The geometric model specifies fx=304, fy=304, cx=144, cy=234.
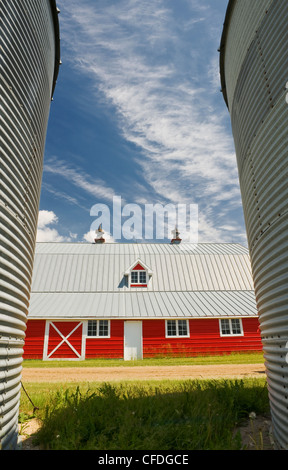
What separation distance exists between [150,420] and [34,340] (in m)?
16.1

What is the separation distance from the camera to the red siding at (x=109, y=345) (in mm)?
18328

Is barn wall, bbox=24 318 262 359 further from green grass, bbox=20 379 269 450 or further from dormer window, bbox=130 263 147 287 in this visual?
green grass, bbox=20 379 269 450

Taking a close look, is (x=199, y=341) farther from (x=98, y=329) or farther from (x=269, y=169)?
(x=269, y=169)

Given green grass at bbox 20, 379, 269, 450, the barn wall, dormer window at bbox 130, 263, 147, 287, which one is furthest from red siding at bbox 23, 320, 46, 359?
green grass at bbox 20, 379, 269, 450

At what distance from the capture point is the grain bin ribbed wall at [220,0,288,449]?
346 centimetres

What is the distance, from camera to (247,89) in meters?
4.82

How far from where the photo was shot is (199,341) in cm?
1903

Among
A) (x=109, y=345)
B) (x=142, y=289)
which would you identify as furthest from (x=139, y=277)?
(x=109, y=345)

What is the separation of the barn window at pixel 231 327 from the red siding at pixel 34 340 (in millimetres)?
11240

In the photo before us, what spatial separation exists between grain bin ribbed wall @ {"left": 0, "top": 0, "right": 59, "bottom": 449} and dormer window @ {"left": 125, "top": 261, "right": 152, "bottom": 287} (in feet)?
60.4

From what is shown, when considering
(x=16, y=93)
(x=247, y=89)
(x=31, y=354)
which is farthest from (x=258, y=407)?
(x=31, y=354)

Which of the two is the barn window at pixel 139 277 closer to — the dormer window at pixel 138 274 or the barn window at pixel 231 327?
the dormer window at pixel 138 274

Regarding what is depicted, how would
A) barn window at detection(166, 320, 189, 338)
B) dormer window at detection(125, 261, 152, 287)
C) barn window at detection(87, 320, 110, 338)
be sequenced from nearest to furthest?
barn window at detection(87, 320, 110, 338)
barn window at detection(166, 320, 189, 338)
dormer window at detection(125, 261, 152, 287)

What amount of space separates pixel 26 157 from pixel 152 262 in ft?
70.3
